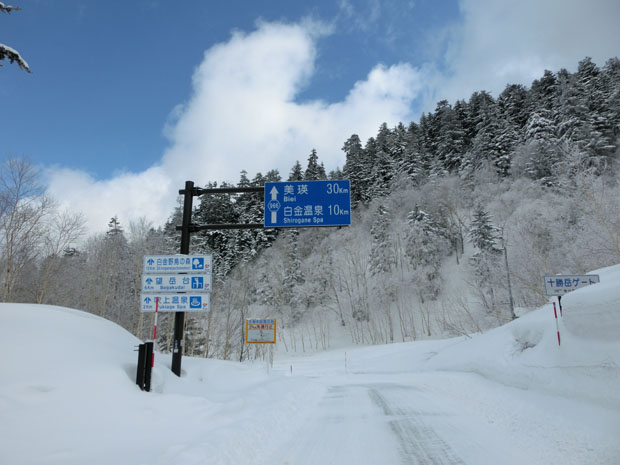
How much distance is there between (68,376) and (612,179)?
43.8m

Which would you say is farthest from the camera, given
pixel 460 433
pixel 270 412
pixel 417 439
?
pixel 270 412

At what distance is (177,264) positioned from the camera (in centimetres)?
992

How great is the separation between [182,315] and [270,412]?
3.65 meters

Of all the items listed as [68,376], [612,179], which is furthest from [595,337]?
[612,179]

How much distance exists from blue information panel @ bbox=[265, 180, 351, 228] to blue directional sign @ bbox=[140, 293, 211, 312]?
3.05 metres

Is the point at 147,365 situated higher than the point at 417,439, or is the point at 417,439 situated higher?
the point at 147,365

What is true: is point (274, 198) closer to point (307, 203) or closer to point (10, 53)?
point (307, 203)

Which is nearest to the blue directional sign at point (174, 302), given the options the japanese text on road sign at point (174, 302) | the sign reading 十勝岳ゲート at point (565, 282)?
the japanese text on road sign at point (174, 302)

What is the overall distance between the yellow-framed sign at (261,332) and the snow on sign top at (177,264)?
1105 cm

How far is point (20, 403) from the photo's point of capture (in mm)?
4531

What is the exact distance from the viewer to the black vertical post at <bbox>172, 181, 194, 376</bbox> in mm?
9156

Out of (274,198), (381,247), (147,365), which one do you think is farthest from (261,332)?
(381,247)

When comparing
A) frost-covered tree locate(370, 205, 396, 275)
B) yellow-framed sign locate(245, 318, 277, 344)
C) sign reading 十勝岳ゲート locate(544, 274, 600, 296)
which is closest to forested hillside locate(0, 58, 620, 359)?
frost-covered tree locate(370, 205, 396, 275)

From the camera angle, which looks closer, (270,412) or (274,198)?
(270,412)
